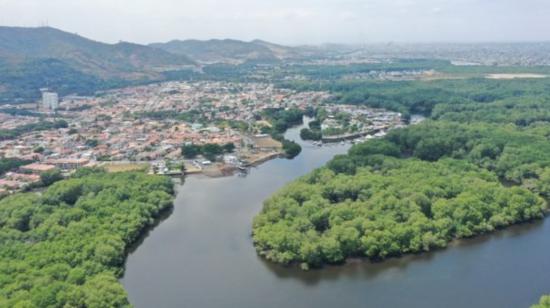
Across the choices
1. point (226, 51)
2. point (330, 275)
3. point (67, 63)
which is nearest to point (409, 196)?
point (330, 275)

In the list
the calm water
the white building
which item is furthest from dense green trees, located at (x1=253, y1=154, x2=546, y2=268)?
the white building

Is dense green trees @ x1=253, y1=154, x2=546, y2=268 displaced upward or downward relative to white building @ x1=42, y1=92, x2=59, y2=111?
downward

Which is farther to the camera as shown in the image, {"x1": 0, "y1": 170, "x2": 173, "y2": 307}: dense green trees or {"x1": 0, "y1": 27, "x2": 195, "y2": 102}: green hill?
{"x1": 0, "y1": 27, "x2": 195, "y2": 102}: green hill

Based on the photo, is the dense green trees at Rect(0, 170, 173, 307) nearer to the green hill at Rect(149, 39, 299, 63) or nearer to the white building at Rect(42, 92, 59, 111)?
the white building at Rect(42, 92, 59, 111)

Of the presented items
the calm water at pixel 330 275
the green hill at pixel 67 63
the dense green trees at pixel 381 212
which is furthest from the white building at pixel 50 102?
the dense green trees at pixel 381 212

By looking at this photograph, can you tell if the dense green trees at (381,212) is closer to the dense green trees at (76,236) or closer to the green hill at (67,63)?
the dense green trees at (76,236)

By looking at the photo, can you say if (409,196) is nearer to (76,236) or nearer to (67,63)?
(76,236)
